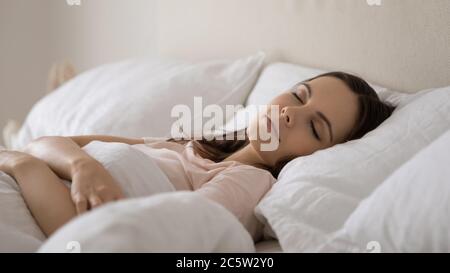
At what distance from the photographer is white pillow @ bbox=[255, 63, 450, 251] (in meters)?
1.06

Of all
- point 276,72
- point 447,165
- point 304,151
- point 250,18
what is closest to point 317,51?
point 276,72

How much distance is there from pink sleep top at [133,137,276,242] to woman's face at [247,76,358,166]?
89mm

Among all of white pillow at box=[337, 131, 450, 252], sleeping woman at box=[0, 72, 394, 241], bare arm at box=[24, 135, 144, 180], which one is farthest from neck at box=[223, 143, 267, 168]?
white pillow at box=[337, 131, 450, 252]

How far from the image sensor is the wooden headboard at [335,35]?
148 centimetres

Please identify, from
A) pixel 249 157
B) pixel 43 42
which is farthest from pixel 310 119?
pixel 43 42

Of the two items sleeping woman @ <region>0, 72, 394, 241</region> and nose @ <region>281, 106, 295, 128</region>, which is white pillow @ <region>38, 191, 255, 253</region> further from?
nose @ <region>281, 106, 295, 128</region>

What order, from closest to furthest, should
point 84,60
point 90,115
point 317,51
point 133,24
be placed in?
point 317,51 < point 90,115 < point 133,24 < point 84,60

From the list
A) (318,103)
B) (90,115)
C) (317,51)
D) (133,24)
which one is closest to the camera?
(318,103)

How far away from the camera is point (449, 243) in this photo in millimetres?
879

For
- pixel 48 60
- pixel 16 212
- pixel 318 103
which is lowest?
pixel 48 60

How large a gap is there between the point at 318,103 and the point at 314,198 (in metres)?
0.33

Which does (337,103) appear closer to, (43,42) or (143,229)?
(143,229)
